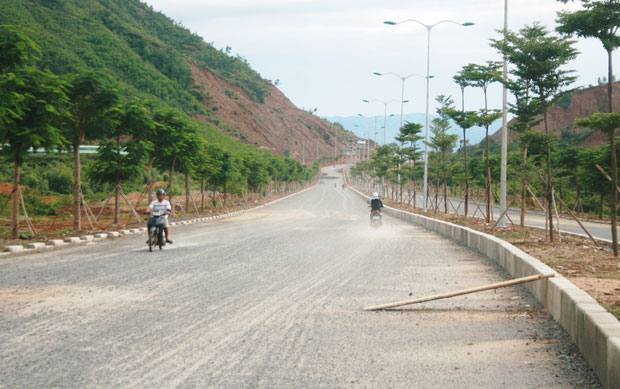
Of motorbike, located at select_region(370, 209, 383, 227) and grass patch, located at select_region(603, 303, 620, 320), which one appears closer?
grass patch, located at select_region(603, 303, 620, 320)

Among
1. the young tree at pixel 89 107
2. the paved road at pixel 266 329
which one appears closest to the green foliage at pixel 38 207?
the young tree at pixel 89 107

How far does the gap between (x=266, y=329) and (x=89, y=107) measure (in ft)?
57.9

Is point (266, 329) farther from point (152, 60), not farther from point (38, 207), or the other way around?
point (152, 60)

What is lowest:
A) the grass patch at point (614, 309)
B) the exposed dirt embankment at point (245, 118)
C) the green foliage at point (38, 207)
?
the green foliage at point (38, 207)

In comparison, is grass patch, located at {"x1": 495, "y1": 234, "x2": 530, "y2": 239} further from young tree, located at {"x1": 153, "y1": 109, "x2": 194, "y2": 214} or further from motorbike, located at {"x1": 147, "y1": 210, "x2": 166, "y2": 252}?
young tree, located at {"x1": 153, "y1": 109, "x2": 194, "y2": 214}

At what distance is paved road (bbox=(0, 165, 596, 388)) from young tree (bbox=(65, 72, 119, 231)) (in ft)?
31.1

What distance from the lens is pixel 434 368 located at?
557 centimetres

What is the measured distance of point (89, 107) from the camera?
22047 mm

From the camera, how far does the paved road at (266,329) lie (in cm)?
529

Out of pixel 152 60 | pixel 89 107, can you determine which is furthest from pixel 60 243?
pixel 152 60

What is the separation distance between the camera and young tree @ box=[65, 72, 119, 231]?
21.6 meters

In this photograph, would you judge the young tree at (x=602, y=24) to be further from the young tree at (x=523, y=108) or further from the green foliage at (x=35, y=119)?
the green foliage at (x=35, y=119)

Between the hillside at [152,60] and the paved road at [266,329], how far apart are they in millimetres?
53345

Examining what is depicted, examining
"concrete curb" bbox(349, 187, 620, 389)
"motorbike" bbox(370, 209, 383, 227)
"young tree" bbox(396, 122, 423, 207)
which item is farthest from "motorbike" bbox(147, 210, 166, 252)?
"young tree" bbox(396, 122, 423, 207)
